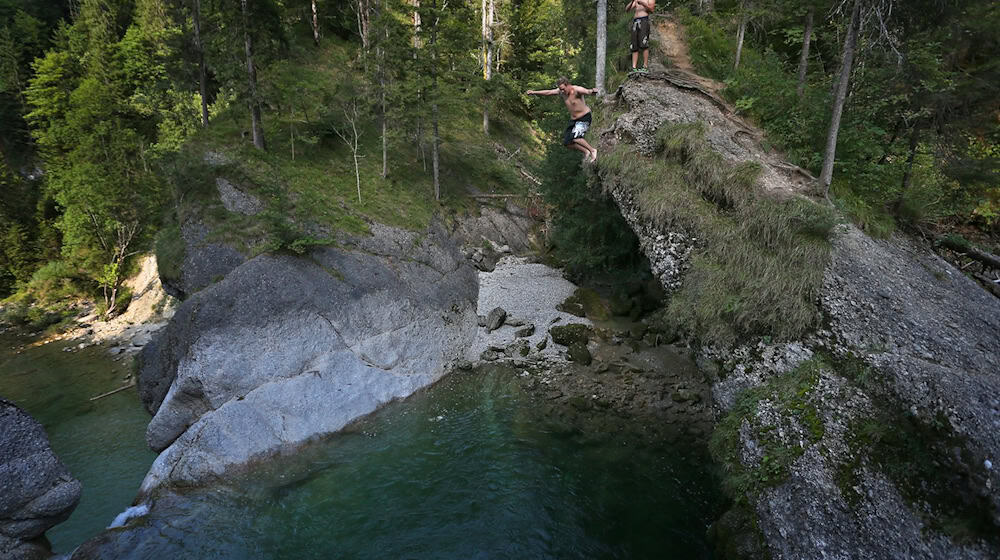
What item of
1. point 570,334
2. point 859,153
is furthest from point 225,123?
point 859,153

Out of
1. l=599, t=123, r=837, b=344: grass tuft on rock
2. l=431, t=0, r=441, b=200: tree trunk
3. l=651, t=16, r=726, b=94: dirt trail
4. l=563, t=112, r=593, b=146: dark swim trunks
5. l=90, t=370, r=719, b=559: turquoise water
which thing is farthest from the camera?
l=431, t=0, r=441, b=200: tree trunk

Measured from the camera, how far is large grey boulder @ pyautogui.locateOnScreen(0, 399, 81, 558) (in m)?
7.29

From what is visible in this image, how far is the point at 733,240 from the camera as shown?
924 cm

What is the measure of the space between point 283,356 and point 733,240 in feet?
42.0

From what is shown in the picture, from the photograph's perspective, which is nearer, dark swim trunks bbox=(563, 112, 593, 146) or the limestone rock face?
dark swim trunks bbox=(563, 112, 593, 146)

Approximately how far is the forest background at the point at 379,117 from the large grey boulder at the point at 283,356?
2.00 metres

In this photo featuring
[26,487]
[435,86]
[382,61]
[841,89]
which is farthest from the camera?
[435,86]

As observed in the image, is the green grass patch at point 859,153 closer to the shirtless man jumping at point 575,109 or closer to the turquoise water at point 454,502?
the shirtless man jumping at point 575,109

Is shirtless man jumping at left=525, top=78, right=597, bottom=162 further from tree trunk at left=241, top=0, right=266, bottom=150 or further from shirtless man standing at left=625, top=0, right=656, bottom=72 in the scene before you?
tree trunk at left=241, top=0, right=266, bottom=150

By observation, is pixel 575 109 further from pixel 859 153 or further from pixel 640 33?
pixel 859 153

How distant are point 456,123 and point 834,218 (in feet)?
87.5

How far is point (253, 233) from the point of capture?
1462 cm

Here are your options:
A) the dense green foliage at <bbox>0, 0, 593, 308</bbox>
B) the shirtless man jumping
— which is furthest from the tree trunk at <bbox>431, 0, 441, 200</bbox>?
the shirtless man jumping

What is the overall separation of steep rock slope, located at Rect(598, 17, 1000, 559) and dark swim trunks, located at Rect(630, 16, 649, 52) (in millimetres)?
6729
